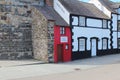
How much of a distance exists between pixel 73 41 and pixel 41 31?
178 inches

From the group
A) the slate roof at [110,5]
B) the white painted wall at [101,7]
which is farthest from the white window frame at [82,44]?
the slate roof at [110,5]

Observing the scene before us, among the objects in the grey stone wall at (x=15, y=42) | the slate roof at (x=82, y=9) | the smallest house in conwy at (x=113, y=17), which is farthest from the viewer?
the smallest house in conwy at (x=113, y=17)

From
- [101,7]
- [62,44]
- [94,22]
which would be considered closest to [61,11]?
[62,44]

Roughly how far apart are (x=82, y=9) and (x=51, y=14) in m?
5.79

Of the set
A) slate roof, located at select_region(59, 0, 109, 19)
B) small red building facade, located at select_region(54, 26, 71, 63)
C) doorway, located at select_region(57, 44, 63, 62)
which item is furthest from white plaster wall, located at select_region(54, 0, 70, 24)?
doorway, located at select_region(57, 44, 63, 62)

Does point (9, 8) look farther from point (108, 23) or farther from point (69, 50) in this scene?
point (108, 23)

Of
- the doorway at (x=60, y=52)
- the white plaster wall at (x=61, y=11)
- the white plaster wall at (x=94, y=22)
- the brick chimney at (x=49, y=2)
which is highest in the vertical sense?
the brick chimney at (x=49, y=2)

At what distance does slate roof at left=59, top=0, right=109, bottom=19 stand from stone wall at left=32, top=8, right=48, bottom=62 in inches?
169

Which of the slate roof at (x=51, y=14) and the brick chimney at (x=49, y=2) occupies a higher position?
the brick chimney at (x=49, y=2)

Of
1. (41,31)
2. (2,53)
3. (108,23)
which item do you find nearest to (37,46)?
(41,31)

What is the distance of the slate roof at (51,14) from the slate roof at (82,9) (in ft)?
4.60

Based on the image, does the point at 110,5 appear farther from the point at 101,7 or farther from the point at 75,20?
the point at 75,20

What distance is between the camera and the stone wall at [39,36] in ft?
90.6

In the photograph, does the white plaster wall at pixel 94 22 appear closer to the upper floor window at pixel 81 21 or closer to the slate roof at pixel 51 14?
the upper floor window at pixel 81 21
